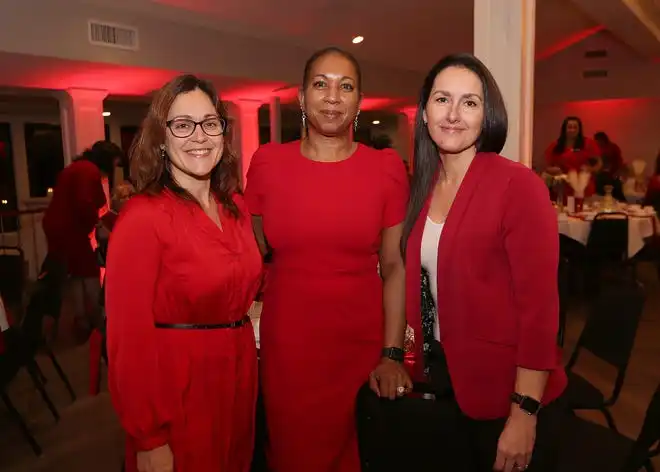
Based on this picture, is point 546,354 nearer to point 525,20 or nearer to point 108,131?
point 525,20

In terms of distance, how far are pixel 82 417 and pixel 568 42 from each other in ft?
39.5

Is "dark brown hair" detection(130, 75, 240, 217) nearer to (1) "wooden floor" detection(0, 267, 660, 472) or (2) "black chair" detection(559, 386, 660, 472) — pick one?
(2) "black chair" detection(559, 386, 660, 472)

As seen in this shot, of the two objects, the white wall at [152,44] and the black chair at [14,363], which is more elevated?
the white wall at [152,44]

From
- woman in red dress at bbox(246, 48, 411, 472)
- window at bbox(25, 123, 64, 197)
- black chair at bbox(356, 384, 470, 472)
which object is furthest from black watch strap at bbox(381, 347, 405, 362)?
window at bbox(25, 123, 64, 197)

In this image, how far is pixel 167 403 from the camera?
151cm

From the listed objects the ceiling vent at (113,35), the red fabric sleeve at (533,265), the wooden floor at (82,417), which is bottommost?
the wooden floor at (82,417)

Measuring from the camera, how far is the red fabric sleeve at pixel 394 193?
1.88 metres

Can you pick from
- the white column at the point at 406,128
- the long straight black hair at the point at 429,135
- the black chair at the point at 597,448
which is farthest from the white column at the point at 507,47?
the white column at the point at 406,128

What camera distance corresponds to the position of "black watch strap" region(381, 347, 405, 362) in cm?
Answer: 188

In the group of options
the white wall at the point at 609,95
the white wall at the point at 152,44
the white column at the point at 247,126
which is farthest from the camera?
the white wall at the point at 609,95

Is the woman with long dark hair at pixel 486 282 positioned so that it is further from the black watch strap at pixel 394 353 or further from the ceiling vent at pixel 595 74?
the ceiling vent at pixel 595 74

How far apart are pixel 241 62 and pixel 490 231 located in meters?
6.58

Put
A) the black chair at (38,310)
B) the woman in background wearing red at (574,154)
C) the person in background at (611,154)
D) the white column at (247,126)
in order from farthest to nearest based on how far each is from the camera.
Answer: the person in background at (611,154) < the white column at (247,126) < the woman in background wearing red at (574,154) < the black chair at (38,310)

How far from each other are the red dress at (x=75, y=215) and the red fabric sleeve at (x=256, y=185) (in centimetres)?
357
